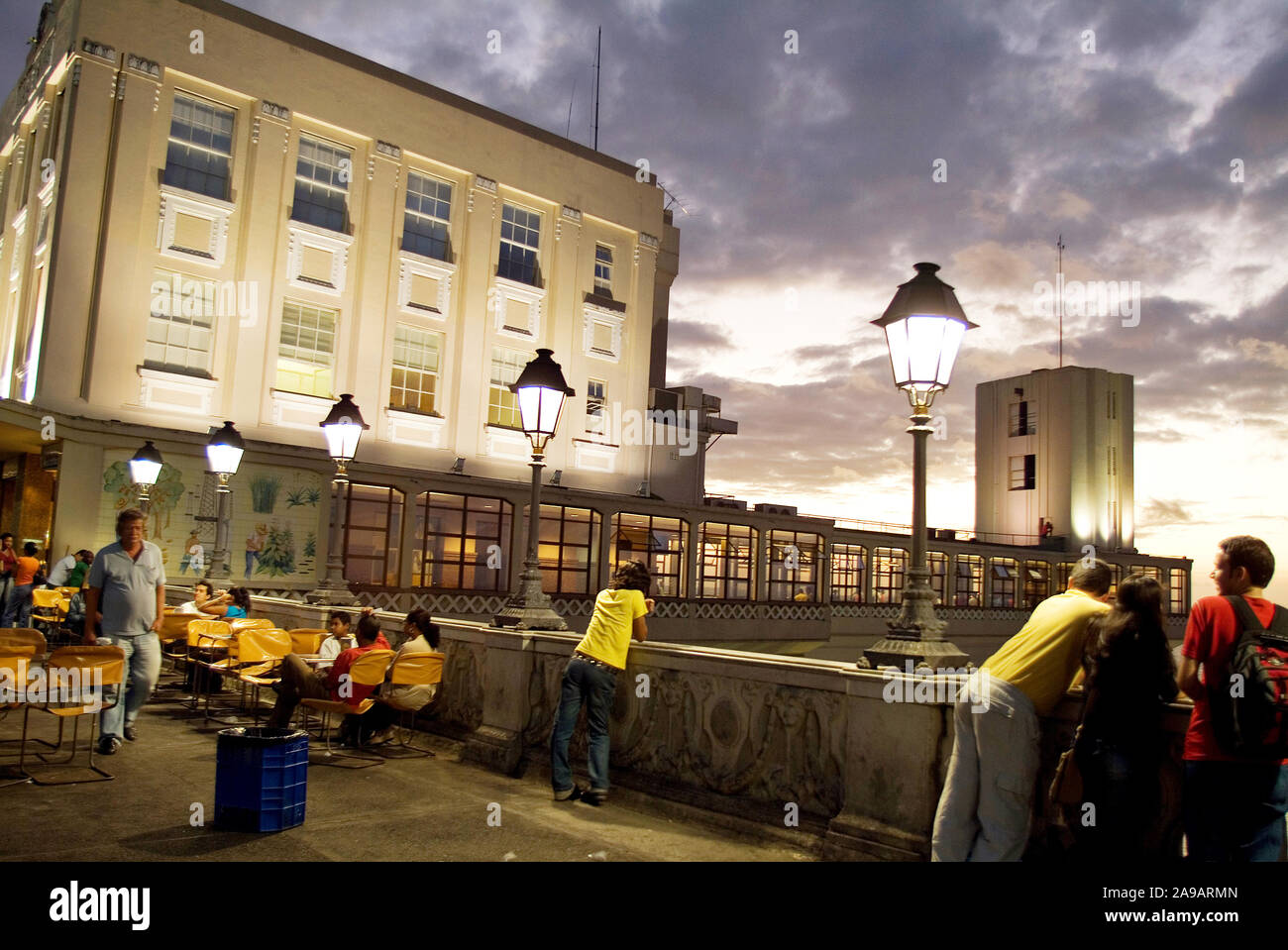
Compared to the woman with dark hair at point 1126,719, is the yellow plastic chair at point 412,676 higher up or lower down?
lower down

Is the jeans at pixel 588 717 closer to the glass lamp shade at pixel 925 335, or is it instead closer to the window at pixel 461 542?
the glass lamp shade at pixel 925 335

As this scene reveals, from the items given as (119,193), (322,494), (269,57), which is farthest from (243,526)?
(269,57)

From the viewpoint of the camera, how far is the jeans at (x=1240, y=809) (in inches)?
151

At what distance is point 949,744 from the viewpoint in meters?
5.37

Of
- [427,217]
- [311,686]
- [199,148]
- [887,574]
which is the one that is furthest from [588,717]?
[887,574]

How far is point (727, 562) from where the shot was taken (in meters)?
34.5

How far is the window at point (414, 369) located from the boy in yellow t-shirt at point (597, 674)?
21692mm

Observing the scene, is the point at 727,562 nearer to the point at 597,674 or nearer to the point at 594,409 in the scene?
the point at 594,409

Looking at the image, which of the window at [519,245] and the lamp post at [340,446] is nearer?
the lamp post at [340,446]

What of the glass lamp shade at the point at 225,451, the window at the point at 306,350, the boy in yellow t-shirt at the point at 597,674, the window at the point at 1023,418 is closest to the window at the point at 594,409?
the window at the point at 306,350

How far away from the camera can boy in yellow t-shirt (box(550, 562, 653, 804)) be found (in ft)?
23.3

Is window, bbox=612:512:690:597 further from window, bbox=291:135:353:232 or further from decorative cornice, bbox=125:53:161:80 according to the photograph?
decorative cornice, bbox=125:53:161:80
